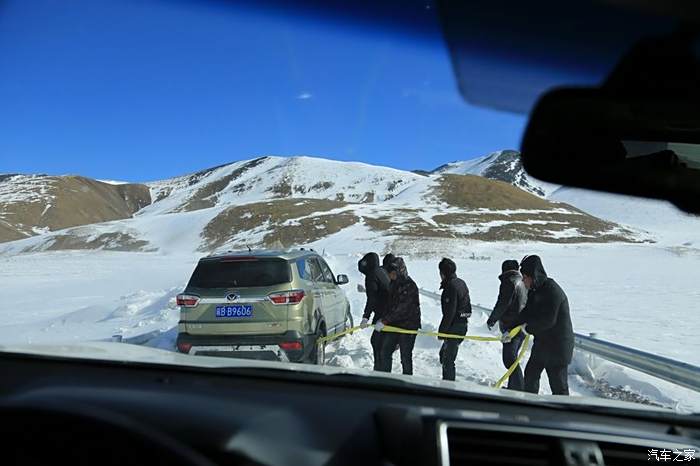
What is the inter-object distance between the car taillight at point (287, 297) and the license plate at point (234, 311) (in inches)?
12.8

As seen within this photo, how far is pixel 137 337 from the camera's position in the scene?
10.4m

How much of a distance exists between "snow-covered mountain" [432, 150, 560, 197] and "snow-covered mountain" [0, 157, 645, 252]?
31.2 m

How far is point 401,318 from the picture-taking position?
7.92 meters

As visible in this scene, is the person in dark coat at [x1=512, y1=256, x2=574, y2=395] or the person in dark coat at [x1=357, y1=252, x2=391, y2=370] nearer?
the person in dark coat at [x1=512, y1=256, x2=574, y2=395]

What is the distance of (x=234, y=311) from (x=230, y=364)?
359cm

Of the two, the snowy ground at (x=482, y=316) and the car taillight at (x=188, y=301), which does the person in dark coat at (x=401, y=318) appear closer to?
the snowy ground at (x=482, y=316)

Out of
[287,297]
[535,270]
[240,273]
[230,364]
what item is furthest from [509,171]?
[240,273]

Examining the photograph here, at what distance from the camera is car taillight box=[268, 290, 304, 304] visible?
7504mm

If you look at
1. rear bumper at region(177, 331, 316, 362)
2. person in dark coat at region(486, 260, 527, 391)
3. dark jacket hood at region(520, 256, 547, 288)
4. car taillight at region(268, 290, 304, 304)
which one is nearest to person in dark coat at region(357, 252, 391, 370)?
car taillight at region(268, 290, 304, 304)

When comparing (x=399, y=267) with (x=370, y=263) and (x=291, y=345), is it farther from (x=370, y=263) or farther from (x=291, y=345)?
(x=291, y=345)

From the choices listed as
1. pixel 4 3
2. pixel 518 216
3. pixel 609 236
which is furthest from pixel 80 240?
pixel 4 3

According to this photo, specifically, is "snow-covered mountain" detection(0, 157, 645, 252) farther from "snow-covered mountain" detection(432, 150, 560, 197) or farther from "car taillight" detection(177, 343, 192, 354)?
"car taillight" detection(177, 343, 192, 354)

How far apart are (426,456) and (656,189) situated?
1.52 meters

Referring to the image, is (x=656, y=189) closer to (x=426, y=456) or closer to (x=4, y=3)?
(x=426, y=456)
